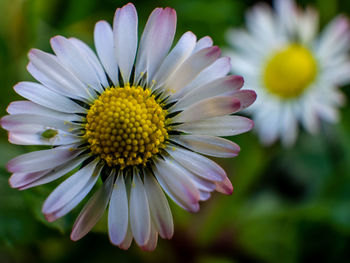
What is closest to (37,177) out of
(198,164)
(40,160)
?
(40,160)

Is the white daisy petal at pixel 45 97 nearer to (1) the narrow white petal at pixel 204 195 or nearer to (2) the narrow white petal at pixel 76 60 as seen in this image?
(2) the narrow white petal at pixel 76 60

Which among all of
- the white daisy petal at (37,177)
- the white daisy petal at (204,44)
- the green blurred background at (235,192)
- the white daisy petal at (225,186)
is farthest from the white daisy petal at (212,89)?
the green blurred background at (235,192)

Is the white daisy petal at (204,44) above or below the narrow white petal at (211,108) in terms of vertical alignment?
above

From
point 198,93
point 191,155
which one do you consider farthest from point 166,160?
point 198,93

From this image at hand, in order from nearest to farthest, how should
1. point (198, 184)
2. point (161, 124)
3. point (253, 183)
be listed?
point (198, 184)
point (161, 124)
point (253, 183)

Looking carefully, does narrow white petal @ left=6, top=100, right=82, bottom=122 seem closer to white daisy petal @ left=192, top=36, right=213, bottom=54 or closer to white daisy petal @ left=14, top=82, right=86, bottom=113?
white daisy petal @ left=14, top=82, right=86, bottom=113

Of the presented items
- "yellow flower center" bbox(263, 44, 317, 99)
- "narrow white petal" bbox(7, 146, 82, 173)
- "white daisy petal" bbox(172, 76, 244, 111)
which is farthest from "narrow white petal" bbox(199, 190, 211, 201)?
"yellow flower center" bbox(263, 44, 317, 99)

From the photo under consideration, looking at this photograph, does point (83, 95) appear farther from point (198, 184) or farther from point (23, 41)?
point (23, 41)
